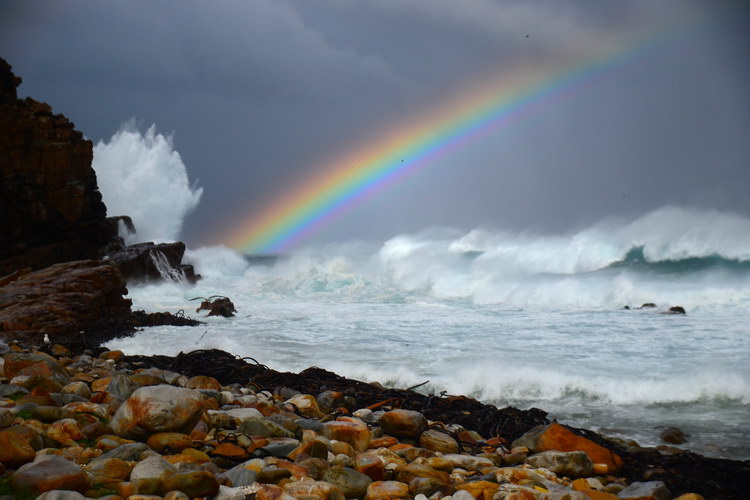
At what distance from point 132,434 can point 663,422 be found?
4.96 m

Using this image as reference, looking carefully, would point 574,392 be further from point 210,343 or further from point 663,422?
point 210,343

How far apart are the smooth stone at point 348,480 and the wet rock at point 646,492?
1499 mm

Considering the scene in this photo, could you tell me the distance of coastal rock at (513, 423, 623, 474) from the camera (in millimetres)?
3797

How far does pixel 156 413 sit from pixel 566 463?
2587 mm

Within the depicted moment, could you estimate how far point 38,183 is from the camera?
19.8 m

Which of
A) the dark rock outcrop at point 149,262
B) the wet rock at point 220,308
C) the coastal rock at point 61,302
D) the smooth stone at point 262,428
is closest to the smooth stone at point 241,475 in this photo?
the smooth stone at point 262,428

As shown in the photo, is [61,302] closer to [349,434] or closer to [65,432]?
[65,432]

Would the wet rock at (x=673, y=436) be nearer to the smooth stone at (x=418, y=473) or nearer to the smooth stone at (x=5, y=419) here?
the smooth stone at (x=418, y=473)

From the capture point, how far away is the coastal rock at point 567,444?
149 inches

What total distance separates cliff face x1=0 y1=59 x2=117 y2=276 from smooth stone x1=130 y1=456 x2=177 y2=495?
19613 millimetres

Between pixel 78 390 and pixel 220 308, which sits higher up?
pixel 220 308

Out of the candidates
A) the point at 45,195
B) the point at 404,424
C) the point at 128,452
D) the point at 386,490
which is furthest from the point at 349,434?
the point at 45,195

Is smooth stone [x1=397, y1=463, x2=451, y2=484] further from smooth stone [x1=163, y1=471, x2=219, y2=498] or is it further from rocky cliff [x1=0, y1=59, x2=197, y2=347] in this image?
rocky cliff [x1=0, y1=59, x2=197, y2=347]

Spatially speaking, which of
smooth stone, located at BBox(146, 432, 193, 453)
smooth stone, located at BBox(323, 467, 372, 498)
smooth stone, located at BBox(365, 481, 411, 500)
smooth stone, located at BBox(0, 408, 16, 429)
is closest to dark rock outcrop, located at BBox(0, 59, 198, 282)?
smooth stone, located at BBox(0, 408, 16, 429)
